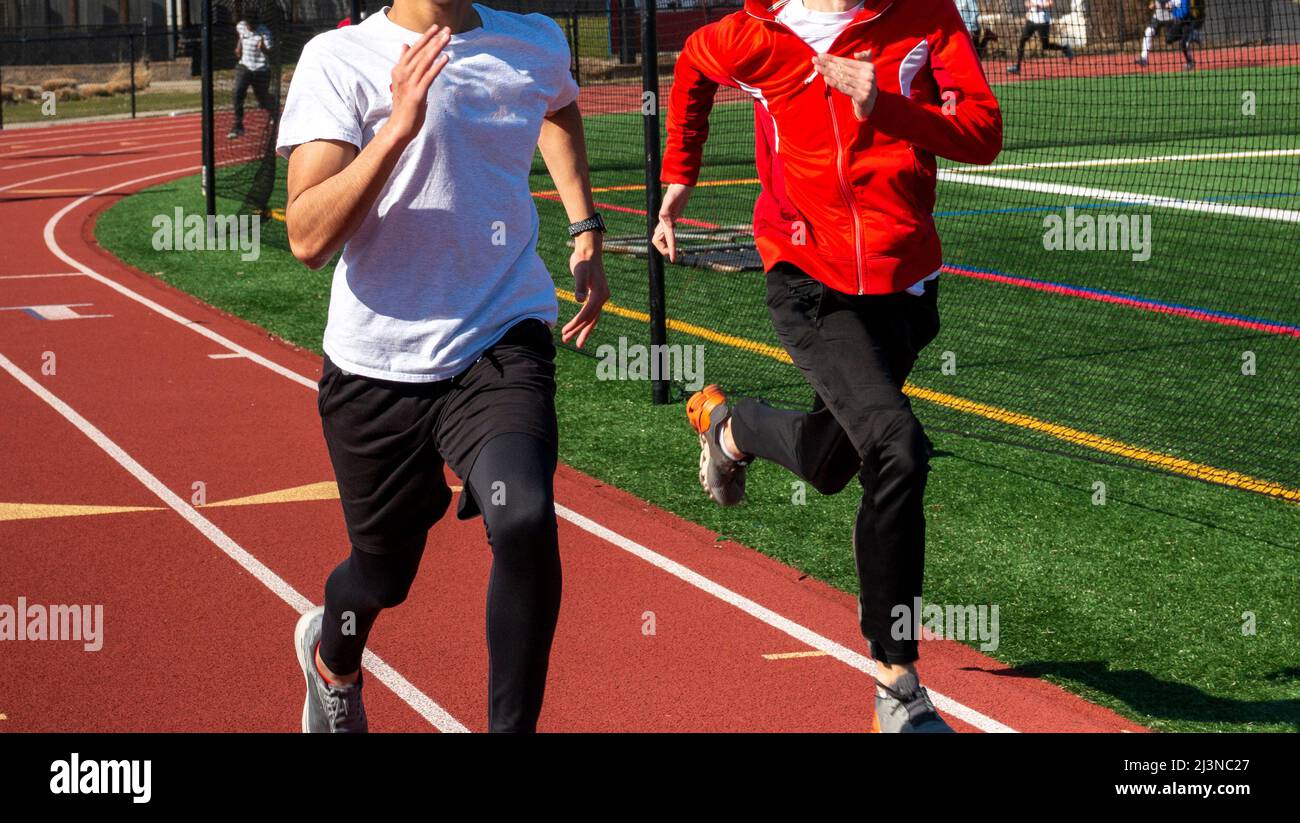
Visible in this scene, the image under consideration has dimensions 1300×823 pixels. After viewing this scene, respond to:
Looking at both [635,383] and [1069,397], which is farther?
[635,383]

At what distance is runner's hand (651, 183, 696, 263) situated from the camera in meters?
5.71

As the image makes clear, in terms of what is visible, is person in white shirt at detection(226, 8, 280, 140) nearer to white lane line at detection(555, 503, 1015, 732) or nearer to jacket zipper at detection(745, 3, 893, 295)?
white lane line at detection(555, 503, 1015, 732)

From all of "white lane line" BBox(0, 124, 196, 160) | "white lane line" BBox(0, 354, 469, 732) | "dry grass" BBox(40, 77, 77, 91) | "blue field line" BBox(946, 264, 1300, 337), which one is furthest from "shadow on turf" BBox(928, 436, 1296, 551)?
"dry grass" BBox(40, 77, 77, 91)

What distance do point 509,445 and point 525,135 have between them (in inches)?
33.1

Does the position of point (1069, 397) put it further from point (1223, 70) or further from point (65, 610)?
point (1223, 70)

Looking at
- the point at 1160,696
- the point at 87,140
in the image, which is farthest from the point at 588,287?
the point at 87,140

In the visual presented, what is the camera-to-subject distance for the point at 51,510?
7.70 meters

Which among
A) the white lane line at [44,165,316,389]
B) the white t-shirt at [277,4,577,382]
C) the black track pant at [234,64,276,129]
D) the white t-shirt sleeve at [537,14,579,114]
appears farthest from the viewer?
the black track pant at [234,64,276,129]

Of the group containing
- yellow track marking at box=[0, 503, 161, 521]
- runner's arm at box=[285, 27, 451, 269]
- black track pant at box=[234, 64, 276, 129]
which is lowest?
yellow track marking at box=[0, 503, 161, 521]

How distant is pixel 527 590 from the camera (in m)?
3.74

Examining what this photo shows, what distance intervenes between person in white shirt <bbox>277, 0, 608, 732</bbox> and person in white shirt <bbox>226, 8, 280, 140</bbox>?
47.5 ft

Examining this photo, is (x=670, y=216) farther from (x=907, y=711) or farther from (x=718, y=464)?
(x=907, y=711)

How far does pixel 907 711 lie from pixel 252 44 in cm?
1533
